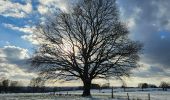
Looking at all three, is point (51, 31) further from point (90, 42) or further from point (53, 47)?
point (90, 42)

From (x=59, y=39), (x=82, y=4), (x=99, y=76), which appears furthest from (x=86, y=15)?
(x=99, y=76)

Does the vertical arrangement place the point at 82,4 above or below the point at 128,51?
above

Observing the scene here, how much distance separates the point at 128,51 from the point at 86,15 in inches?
289

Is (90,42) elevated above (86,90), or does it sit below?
above

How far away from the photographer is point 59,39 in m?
43.0

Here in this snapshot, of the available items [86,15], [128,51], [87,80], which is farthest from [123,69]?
[86,15]

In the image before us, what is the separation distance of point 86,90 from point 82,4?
11.6 m

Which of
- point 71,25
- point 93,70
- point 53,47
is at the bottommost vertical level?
point 93,70

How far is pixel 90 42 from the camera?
42.5 metres

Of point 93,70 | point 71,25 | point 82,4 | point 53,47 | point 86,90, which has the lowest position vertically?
point 86,90

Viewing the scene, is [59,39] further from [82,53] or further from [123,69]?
[123,69]

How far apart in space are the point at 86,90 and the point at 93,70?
2860 millimetres

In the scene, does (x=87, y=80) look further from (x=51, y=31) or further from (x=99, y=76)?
(x=51, y=31)

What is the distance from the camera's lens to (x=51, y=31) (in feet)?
142
